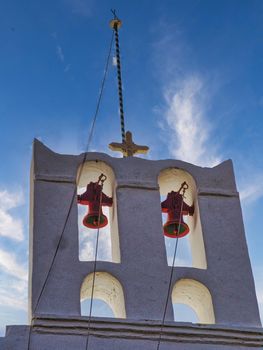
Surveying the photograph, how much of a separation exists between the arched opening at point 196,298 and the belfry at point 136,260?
0.01m

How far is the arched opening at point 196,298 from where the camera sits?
31.2 ft

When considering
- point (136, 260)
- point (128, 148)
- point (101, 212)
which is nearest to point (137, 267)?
point (136, 260)

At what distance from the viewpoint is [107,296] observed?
9.72m

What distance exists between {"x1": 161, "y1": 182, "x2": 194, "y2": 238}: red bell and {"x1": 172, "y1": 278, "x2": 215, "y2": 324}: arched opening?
81cm

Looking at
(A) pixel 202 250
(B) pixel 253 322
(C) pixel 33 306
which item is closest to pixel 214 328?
(B) pixel 253 322

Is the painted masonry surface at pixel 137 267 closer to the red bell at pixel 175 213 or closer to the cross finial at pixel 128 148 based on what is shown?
the red bell at pixel 175 213

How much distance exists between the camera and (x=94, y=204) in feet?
33.5

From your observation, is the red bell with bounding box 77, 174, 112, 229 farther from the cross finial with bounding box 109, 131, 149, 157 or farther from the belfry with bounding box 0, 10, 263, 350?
the cross finial with bounding box 109, 131, 149, 157

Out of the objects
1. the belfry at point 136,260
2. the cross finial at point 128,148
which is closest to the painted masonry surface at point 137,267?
the belfry at point 136,260

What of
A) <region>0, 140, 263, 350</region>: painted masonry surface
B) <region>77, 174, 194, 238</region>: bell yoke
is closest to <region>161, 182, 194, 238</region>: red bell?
<region>77, 174, 194, 238</region>: bell yoke

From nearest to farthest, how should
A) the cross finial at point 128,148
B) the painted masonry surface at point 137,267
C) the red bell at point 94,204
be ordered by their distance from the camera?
the painted masonry surface at point 137,267, the red bell at point 94,204, the cross finial at point 128,148

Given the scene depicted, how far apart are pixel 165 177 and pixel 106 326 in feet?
8.35

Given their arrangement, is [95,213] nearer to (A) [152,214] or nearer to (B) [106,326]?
(A) [152,214]

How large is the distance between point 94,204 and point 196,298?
1.71 meters
